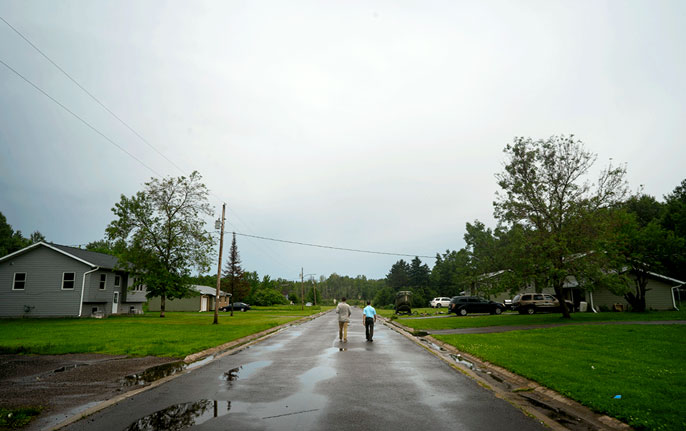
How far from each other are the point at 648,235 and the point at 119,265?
46772 mm

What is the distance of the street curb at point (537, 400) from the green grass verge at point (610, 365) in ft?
0.51

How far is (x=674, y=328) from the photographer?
1889 cm

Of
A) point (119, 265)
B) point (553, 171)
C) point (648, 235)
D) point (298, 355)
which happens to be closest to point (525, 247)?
point (553, 171)

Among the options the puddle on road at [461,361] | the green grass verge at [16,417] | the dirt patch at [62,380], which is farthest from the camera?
the puddle on road at [461,361]

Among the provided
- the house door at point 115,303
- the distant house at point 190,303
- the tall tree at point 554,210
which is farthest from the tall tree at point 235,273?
the tall tree at point 554,210

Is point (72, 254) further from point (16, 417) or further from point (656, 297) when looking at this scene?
point (656, 297)

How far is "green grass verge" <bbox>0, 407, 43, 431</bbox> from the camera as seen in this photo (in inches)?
225

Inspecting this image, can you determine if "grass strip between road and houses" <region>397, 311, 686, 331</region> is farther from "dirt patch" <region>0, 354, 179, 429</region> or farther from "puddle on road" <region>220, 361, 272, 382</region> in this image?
"dirt patch" <region>0, 354, 179, 429</region>

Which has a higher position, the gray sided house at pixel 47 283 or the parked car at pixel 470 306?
the gray sided house at pixel 47 283

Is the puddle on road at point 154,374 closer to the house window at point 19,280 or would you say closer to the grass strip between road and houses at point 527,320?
the grass strip between road and houses at point 527,320

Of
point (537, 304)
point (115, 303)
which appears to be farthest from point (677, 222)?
point (115, 303)

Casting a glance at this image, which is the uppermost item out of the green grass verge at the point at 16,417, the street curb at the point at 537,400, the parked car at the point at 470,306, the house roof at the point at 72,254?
the house roof at the point at 72,254

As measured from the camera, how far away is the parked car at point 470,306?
3897 cm

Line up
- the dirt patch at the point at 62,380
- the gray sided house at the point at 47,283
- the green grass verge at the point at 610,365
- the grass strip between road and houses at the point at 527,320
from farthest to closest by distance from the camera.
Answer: the gray sided house at the point at 47,283, the grass strip between road and houses at the point at 527,320, the dirt patch at the point at 62,380, the green grass verge at the point at 610,365
